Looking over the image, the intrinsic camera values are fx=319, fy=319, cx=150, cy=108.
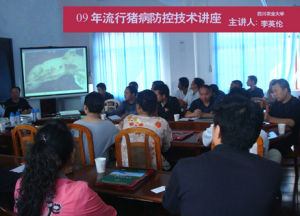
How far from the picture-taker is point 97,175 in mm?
1928

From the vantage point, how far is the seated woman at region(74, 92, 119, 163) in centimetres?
254

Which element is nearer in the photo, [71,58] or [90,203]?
[90,203]

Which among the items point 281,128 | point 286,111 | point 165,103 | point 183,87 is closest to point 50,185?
point 281,128

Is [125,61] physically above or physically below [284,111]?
above

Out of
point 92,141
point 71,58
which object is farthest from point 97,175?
point 71,58

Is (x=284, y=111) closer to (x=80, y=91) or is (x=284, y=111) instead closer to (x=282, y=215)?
(x=282, y=215)

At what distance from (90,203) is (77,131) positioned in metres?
1.29

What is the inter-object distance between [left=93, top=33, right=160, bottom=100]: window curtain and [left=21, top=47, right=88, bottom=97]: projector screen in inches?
38.2

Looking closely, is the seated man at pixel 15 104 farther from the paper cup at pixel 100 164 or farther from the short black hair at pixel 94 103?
the paper cup at pixel 100 164

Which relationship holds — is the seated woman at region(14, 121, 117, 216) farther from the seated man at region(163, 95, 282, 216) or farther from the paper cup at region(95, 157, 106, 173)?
the paper cup at region(95, 157, 106, 173)

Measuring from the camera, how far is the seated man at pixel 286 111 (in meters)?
3.14

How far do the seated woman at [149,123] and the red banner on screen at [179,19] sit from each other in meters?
2.00

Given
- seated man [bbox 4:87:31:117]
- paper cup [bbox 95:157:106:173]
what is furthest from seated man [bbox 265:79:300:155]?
seated man [bbox 4:87:31:117]

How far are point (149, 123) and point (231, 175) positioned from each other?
1519mm
